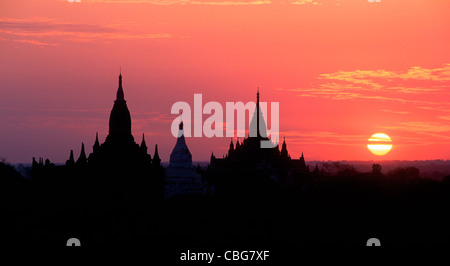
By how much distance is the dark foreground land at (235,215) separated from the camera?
3088 inches

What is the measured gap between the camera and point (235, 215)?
94.1 metres

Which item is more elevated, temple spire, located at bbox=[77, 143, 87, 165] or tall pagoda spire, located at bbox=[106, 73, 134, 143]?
tall pagoda spire, located at bbox=[106, 73, 134, 143]

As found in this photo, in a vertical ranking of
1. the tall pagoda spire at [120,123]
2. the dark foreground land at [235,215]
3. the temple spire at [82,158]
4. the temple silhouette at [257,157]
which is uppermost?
the temple silhouette at [257,157]

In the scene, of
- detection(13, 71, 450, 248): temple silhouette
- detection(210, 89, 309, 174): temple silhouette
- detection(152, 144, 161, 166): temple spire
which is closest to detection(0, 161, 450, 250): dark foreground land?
detection(13, 71, 450, 248): temple silhouette

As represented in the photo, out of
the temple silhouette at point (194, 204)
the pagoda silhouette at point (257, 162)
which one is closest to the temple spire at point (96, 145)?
the temple silhouette at point (194, 204)

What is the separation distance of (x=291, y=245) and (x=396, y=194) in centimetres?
3690

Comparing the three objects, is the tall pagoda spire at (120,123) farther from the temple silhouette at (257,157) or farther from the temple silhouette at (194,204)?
the temple silhouette at (257,157)

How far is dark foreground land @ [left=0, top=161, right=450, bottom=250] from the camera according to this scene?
257ft

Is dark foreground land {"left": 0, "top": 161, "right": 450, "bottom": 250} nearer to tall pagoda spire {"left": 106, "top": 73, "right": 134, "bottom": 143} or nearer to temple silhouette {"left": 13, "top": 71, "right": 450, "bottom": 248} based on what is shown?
temple silhouette {"left": 13, "top": 71, "right": 450, "bottom": 248}

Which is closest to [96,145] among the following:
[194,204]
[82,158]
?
[82,158]

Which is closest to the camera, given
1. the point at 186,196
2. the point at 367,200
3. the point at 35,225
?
the point at 35,225

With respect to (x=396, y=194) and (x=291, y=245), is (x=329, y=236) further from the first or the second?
(x=396, y=194)
